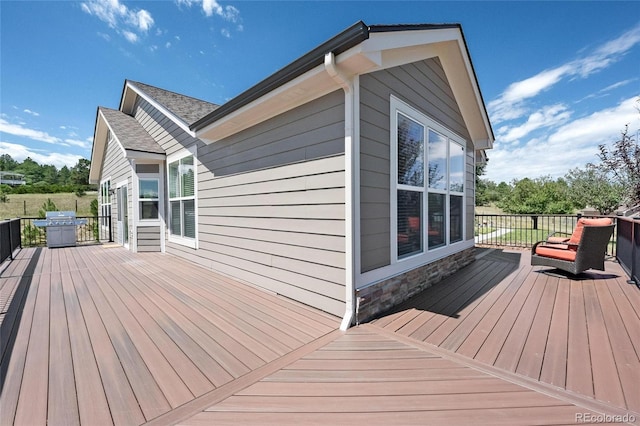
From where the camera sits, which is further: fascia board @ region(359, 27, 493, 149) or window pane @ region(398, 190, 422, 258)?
window pane @ region(398, 190, 422, 258)

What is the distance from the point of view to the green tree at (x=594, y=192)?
12949mm

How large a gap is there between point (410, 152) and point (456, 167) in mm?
2065

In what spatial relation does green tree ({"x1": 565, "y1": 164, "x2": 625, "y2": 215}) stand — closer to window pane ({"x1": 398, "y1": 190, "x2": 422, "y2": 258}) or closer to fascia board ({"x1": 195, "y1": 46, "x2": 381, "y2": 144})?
window pane ({"x1": 398, "y1": 190, "x2": 422, "y2": 258})

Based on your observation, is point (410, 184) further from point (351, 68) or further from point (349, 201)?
point (351, 68)

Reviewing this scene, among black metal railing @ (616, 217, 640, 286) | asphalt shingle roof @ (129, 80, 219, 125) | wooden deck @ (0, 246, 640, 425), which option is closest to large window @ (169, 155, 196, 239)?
asphalt shingle roof @ (129, 80, 219, 125)

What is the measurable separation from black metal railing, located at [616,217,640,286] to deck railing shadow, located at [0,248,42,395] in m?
7.39

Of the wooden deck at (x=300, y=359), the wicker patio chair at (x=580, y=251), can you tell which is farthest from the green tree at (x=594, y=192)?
the wooden deck at (x=300, y=359)

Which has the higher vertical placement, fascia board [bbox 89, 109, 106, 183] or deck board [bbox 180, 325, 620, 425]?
fascia board [bbox 89, 109, 106, 183]

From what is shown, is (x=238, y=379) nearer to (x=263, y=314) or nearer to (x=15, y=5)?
(x=263, y=314)

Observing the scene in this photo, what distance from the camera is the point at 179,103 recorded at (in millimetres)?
7902

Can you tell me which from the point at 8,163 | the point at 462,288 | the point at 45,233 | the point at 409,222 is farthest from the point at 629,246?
the point at 8,163

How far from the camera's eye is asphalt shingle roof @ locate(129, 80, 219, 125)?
23.1ft

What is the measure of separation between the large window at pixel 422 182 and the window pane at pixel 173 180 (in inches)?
214

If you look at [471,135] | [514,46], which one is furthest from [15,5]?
[514,46]
